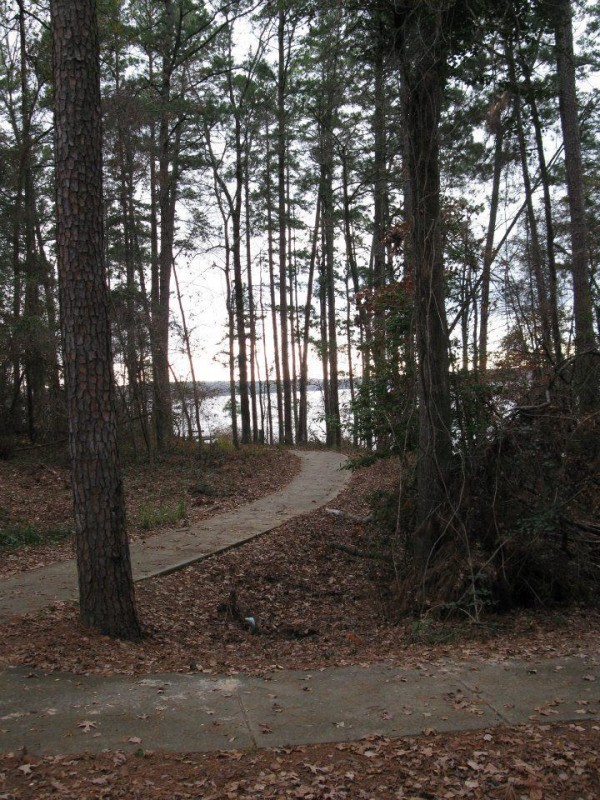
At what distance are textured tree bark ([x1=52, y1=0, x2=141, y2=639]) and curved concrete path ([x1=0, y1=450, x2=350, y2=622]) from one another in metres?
1.31

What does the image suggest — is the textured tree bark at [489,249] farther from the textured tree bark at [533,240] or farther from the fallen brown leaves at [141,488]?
the fallen brown leaves at [141,488]

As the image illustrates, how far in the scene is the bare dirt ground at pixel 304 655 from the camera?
3521mm

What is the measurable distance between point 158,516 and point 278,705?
24.3ft

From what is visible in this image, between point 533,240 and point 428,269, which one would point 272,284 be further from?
point 428,269

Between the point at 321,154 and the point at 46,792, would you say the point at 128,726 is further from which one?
the point at 321,154

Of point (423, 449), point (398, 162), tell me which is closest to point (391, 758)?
point (423, 449)

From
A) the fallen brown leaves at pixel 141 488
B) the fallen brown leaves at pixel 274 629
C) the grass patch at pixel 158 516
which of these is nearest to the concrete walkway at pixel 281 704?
the fallen brown leaves at pixel 274 629

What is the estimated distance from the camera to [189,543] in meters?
10.1

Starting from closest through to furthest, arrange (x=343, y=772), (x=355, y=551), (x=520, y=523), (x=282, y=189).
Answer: (x=343, y=772), (x=520, y=523), (x=355, y=551), (x=282, y=189)

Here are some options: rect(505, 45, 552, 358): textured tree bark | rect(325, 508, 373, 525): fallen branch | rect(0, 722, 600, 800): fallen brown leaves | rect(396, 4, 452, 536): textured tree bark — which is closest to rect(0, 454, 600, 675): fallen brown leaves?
rect(396, 4, 452, 536): textured tree bark

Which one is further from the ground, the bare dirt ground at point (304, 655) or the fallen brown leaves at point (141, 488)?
the fallen brown leaves at point (141, 488)

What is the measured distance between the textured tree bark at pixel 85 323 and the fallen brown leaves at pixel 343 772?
2.25 meters

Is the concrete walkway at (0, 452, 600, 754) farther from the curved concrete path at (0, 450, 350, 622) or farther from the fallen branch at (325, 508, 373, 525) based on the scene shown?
the fallen branch at (325, 508, 373, 525)

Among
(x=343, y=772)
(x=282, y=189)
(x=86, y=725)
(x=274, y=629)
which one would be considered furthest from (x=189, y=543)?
(x=282, y=189)
